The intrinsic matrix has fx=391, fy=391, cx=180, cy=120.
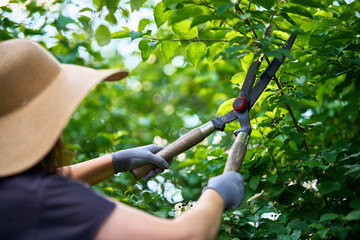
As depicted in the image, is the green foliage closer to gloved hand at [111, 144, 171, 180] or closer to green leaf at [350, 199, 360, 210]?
green leaf at [350, 199, 360, 210]

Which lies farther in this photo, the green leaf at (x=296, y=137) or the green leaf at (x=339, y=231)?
the green leaf at (x=296, y=137)

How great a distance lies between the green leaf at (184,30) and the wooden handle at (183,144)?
49cm

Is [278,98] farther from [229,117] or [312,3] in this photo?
[312,3]

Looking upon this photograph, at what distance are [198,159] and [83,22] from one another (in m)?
1.24

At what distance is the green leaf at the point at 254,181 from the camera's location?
84.9 inches

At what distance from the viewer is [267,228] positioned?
1940 millimetres

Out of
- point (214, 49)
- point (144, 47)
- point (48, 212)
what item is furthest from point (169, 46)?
point (48, 212)

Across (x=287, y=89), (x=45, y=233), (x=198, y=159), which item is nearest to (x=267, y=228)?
(x=287, y=89)

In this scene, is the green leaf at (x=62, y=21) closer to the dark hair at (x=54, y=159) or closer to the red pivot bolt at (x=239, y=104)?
the red pivot bolt at (x=239, y=104)

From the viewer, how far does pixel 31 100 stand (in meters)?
1.28

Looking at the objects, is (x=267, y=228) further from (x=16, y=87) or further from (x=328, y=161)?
(x=16, y=87)

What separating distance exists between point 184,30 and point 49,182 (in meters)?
1.15

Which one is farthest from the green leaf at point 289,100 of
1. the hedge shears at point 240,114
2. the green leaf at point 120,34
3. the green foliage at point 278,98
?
the green leaf at point 120,34

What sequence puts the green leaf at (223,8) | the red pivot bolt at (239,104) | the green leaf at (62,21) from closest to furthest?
the green leaf at (223,8), the red pivot bolt at (239,104), the green leaf at (62,21)
